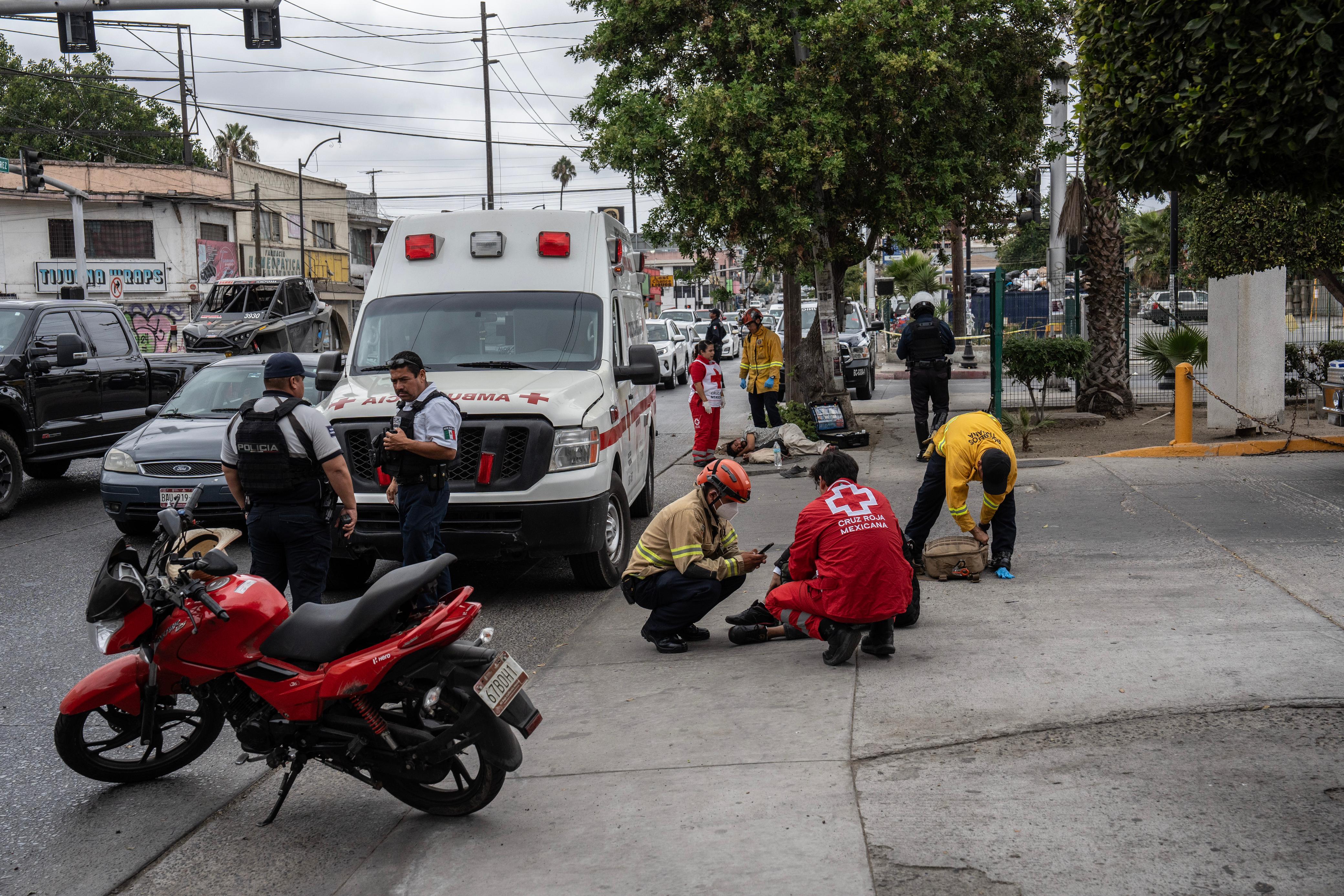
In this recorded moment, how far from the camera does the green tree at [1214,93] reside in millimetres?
4875

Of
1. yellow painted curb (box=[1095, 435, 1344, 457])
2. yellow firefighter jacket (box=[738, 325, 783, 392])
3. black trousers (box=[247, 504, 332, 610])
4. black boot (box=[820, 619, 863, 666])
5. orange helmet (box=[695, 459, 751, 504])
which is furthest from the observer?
yellow firefighter jacket (box=[738, 325, 783, 392])

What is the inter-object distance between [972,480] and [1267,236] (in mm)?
6900

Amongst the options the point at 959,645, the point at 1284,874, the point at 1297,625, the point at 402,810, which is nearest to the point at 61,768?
the point at 402,810

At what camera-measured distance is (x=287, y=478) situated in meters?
6.00

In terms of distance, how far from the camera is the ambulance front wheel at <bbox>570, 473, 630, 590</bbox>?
836 cm

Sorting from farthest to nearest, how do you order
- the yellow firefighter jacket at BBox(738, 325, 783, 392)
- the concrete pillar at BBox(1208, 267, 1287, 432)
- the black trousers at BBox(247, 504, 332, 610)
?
the yellow firefighter jacket at BBox(738, 325, 783, 392) → the concrete pillar at BBox(1208, 267, 1287, 432) → the black trousers at BBox(247, 504, 332, 610)

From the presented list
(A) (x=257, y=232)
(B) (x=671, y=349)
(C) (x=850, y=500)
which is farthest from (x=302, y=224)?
(C) (x=850, y=500)

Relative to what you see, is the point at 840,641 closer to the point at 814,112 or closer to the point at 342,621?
the point at 342,621

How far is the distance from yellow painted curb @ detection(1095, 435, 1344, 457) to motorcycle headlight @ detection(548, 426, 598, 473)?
25.7 feet

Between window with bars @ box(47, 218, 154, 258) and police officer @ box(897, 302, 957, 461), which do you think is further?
window with bars @ box(47, 218, 154, 258)

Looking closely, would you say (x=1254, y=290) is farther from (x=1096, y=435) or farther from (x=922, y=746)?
(x=922, y=746)

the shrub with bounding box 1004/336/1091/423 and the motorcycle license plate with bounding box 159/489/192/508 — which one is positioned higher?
the shrub with bounding box 1004/336/1091/423

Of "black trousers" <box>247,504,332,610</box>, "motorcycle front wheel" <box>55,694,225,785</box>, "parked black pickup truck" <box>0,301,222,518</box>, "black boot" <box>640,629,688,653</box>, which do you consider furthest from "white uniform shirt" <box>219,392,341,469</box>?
"parked black pickup truck" <box>0,301,222,518</box>

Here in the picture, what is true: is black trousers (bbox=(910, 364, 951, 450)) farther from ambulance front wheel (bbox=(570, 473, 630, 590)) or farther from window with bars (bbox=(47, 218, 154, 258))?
window with bars (bbox=(47, 218, 154, 258))
